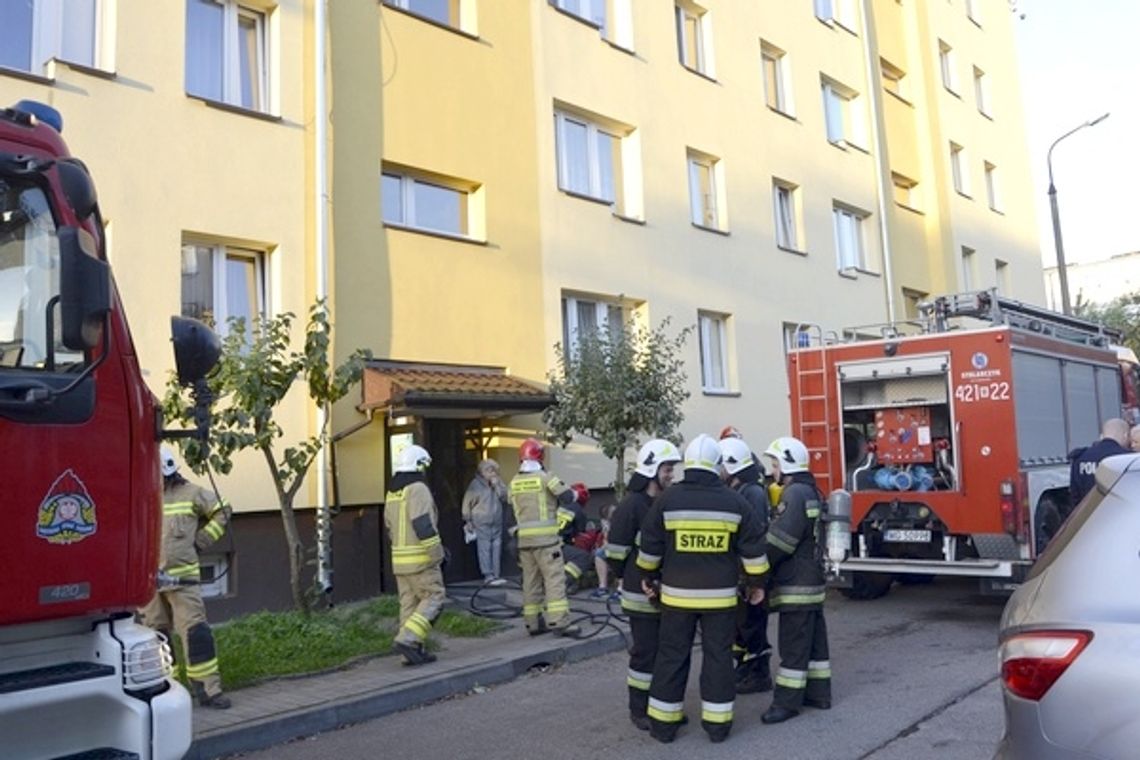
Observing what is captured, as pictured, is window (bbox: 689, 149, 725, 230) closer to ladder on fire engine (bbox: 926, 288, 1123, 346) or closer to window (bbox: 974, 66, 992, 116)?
ladder on fire engine (bbox: 926, 288, 1123, 346)

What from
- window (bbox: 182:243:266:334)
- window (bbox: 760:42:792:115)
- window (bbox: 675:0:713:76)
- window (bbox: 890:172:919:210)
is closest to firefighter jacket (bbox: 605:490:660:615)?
window (bbox: 182:243:266:334)

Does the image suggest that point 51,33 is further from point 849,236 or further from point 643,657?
point 849,236

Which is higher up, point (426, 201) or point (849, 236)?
point (849, 236)

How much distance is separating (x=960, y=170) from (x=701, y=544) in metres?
22.4

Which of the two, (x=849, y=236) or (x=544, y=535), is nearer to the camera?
(x=544, y=535)

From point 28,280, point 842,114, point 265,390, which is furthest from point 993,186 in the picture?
point 28,280

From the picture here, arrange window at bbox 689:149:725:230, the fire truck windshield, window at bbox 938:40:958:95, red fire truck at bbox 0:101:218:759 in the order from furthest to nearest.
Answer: window at bbox 938:40:958:95 → window at bbox 689:149:725:230 → the fire truck windshield → red fire truck at bbox 0:101:218:759

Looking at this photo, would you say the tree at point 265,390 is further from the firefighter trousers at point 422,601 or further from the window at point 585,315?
the window at point 585,315

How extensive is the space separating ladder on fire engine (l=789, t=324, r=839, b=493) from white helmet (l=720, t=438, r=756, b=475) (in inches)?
160

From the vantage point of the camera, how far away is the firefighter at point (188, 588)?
6.88 metres

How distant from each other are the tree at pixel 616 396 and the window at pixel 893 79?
1440cm

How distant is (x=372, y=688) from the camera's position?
24.3 ft

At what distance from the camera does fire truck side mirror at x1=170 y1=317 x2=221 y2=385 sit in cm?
397

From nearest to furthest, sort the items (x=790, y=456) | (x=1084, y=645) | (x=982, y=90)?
1. (x=1084, y=645)
2. (x=790, y=456)
3. (x=982, y=90)
